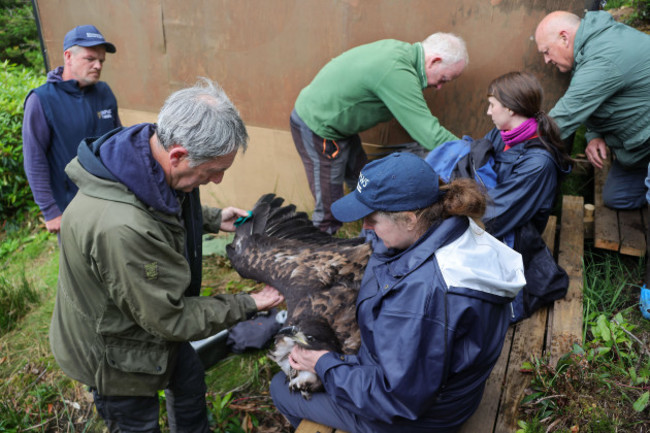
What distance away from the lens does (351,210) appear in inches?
81.1

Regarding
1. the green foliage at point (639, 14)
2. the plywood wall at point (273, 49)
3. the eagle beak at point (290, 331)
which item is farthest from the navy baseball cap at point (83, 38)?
the green foliage at point (639, 14)

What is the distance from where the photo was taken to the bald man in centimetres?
336

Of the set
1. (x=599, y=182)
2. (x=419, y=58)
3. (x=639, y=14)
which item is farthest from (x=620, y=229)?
(x=639, y=14)

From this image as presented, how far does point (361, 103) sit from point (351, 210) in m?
1.91

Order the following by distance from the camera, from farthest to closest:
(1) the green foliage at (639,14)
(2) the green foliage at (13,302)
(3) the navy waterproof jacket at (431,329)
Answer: (1) the green foliage at (639,14) → (2) the green foliage at (13,302) → (3) the navy waterproof jacket at (431,329)

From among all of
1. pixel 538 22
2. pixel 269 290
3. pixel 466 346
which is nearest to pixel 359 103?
pixel 538 22

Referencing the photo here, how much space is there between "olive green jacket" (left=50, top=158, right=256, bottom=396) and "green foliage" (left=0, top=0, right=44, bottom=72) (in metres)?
9.29

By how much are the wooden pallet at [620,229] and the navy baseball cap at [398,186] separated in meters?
2.47

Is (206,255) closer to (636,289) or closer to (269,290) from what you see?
(269,290)

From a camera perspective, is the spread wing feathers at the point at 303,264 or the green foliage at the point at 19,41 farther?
the green foliage at the point at 19,41

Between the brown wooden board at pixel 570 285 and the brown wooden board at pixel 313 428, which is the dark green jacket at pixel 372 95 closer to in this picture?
the brown wooden board at pixel 570 285

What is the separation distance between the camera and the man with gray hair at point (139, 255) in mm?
1939

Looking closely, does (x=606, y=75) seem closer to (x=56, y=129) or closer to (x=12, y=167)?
(x=56, y=129)

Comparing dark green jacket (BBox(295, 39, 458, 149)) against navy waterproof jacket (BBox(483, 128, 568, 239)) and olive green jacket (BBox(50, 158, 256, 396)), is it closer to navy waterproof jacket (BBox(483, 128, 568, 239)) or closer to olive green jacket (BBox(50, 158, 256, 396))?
navy waterproof jacket (BBox(483, 128, 568, 239))
